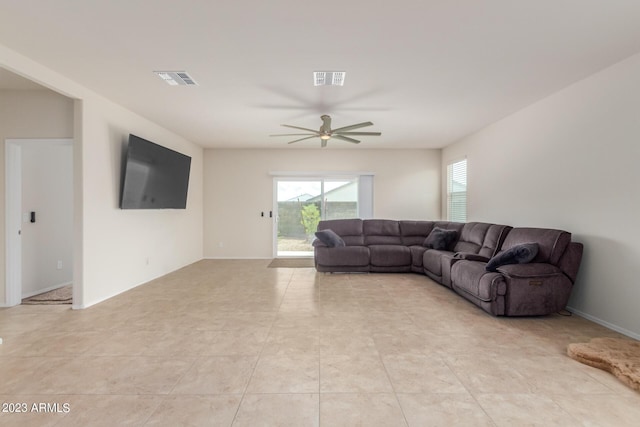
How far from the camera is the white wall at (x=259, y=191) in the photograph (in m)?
7.30

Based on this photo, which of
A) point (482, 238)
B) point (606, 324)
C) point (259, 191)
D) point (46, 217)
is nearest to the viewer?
point (606, 324)

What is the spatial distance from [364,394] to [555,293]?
264 cm

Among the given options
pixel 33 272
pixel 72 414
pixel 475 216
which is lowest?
pixel 72 414

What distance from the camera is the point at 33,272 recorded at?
4258mm

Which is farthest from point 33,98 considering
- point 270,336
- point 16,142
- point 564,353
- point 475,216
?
point 475,216

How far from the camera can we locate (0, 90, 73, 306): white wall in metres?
3.80

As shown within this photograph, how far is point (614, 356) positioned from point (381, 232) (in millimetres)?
4236

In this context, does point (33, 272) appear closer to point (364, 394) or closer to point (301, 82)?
point (301, 82)

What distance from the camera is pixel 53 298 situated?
4.09 m

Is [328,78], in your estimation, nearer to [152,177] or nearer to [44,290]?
[152,177]

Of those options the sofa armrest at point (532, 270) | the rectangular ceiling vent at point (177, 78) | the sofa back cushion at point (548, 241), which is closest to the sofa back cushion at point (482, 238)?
the sofa back cushion at point (548, 241)

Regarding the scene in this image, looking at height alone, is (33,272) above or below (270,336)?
above

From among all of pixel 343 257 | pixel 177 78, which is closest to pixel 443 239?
pixel 343 257

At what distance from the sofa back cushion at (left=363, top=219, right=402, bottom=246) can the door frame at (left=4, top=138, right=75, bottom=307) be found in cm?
502
